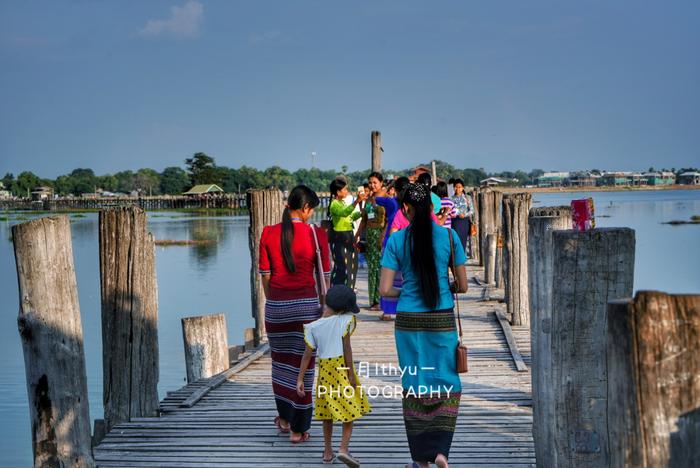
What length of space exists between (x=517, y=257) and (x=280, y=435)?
4.89 m

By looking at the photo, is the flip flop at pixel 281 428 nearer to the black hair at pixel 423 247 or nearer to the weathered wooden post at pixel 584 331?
the black hair at pixel 423 247

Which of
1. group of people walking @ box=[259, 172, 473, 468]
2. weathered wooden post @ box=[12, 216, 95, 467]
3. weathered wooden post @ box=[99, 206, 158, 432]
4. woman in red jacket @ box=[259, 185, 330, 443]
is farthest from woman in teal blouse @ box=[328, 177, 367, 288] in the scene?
weathered wooden post @ box=[12, 216, 95, 467]

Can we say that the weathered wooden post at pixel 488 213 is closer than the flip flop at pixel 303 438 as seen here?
No

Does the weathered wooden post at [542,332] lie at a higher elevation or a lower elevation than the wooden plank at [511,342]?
higher

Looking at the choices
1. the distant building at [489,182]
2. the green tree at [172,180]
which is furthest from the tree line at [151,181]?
the distant building at [489,182]

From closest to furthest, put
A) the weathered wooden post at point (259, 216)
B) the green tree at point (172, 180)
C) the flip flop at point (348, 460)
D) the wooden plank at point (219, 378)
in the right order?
the flip flop at point (348, 460) → the wooden plank at point (219, 378) → the weathered wooden post at point (259, 216) → the green tree at point (172, 180)

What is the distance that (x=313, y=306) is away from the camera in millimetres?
6070

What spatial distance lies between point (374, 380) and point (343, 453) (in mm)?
2696

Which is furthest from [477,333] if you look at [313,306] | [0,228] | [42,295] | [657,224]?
[0,228]

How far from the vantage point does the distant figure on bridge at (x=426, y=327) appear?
477 centimetres

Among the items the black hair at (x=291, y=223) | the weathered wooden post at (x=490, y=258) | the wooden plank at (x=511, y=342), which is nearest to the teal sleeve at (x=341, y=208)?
the wooden plank at (x=511, y=342)

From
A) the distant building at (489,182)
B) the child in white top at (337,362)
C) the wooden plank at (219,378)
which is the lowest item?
the wooden plank at (219,378)

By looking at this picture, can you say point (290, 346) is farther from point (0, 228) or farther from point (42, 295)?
point (0, 228)

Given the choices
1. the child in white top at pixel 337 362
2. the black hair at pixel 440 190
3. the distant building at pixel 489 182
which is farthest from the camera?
the distant building at pixel 489 182
